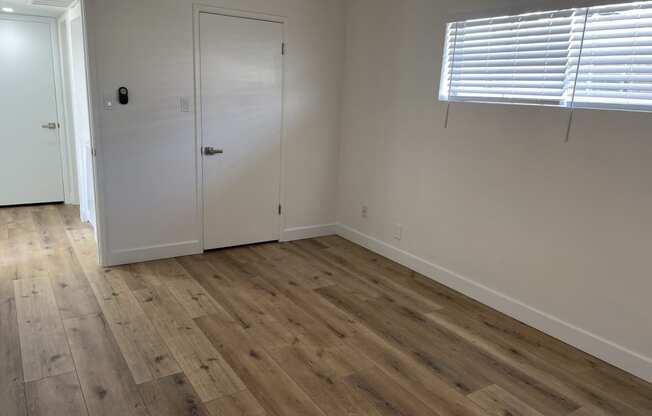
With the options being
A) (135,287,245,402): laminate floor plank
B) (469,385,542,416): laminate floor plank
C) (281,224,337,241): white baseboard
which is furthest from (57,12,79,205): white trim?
(469,385,542,416): laminate floor plank

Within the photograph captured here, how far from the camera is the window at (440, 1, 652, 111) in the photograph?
2516 millimetres

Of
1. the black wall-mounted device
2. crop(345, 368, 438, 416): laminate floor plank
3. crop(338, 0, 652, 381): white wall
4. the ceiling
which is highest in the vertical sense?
the ceiling

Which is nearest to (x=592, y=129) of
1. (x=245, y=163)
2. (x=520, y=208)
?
(x=520, y=208)

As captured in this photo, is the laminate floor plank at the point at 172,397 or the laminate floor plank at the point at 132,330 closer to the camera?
the laminate floor plank at the point at 172,397

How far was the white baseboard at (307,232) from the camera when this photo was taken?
15.5 ft

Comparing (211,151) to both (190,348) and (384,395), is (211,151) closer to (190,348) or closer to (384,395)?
(190,348)

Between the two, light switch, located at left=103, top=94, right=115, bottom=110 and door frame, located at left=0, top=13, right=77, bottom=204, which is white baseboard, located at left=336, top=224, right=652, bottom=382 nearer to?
light switch, located at left=103, top=94, right=115, bottom=110

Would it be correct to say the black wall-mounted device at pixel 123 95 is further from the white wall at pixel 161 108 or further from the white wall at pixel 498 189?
the white wall at pixel 498 189

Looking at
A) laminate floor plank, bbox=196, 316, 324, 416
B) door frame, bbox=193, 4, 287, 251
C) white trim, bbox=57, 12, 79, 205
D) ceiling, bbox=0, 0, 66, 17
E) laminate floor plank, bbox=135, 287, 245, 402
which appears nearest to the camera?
laminate floor plank, bbox=196, 316, 324, 416

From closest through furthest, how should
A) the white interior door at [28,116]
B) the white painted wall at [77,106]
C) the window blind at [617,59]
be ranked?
the window blind at [617,59] → the white painted wall at [77,106] → the white interior door at [28,116]

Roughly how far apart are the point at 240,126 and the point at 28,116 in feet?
9.84

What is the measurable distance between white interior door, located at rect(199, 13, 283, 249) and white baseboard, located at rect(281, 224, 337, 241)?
205 millimetres

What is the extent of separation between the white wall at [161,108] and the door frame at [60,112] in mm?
2468

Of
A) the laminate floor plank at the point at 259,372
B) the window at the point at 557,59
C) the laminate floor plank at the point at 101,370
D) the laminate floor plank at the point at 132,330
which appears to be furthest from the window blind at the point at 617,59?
the laminate floor plank at the point at 101,370
